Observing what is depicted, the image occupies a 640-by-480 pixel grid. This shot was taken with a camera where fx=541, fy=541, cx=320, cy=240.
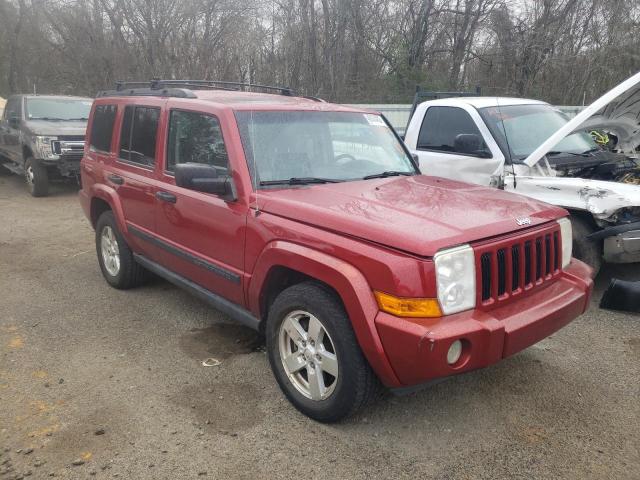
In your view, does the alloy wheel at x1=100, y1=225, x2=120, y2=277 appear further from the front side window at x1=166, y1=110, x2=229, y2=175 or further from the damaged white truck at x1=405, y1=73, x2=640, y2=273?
the damaged white truck at x1=405, y1=73, x2=640, y2=273

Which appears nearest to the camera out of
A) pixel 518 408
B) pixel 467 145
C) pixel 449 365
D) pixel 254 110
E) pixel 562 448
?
pixel 449 365

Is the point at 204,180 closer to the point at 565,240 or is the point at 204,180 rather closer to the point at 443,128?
the point at 565,240

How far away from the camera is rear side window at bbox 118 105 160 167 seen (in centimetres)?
438

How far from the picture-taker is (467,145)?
17.8 ft

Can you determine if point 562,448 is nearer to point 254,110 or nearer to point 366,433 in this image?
point 366,433

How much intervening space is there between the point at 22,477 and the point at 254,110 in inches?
99.4

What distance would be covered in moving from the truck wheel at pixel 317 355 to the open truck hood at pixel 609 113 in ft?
10.0

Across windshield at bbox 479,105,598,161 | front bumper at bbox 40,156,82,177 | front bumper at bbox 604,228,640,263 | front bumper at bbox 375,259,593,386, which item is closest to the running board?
front bumper at bbox 375,259,593,386

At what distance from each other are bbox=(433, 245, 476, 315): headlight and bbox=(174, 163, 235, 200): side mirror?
1489mm

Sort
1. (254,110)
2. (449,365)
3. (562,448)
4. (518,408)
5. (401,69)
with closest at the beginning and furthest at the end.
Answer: (449,365), (562,448), (518,408), (254,110), (401,69)

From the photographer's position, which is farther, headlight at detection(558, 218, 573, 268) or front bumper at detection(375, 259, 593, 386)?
headlight at detection(558, 218, 573, 268)

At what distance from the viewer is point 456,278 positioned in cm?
262

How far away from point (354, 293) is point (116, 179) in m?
3.09

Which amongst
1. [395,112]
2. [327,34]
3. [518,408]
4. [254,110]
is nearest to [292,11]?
[327,34]
